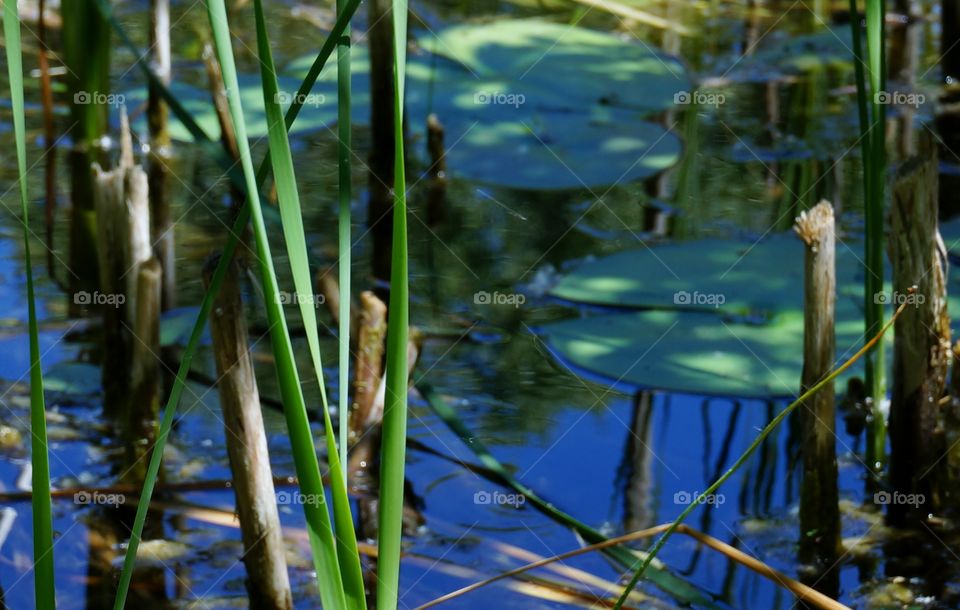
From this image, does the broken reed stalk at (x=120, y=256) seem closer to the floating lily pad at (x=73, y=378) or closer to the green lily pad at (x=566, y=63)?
the floating lily pad at (x=73, y=378)

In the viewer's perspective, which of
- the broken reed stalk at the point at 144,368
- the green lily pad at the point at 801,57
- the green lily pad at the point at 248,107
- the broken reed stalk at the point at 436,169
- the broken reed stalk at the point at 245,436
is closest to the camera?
the broken reed stalk at the point at 245,436

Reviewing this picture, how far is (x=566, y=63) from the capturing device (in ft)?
15.6

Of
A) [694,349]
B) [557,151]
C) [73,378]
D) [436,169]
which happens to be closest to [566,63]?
[557,151]

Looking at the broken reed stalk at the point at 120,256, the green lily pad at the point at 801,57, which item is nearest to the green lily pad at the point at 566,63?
the green lily pad at the point at 801,57

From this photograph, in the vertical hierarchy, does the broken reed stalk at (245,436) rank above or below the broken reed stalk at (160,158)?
below

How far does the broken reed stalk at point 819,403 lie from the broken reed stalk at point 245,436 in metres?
0.95

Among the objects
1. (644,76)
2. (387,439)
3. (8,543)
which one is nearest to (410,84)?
(644,76)

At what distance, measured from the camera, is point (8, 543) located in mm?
2178

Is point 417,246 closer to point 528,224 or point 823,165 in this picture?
point 528,224

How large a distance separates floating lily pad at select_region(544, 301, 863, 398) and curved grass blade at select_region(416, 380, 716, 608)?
0.44 metres

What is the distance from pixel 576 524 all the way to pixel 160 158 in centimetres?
279

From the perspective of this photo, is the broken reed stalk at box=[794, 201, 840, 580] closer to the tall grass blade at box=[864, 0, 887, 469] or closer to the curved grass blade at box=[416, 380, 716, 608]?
the tall grass blade at box=[864, 0, 887, 469]

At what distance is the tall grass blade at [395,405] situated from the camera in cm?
125

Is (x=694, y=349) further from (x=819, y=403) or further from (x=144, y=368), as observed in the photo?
(x=144, y=368)
